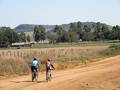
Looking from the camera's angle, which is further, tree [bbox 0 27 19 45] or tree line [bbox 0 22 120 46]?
tree line [bbox 0 22 120 46]

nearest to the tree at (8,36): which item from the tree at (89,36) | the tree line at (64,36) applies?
the tree line at (64,36)

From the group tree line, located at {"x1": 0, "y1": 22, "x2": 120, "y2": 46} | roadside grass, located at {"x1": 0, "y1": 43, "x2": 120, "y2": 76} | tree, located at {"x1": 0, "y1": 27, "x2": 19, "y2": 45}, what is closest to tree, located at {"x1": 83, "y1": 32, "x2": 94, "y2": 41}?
tree line, located at {"x1": 0, "y1": 22, "x2": 120, "y2": 46}

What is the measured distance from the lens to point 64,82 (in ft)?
82.9

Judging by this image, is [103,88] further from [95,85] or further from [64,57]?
[64,57]

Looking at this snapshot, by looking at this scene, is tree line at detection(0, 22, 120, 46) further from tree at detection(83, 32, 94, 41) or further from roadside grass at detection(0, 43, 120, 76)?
roadside grass at detection(0, 43, 120, 76)

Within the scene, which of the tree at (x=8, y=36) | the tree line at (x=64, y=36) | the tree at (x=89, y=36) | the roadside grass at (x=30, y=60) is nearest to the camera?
the roadside grass at (x=30, y=60)

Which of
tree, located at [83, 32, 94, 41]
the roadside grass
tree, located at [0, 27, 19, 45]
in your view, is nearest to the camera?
the roadside grass

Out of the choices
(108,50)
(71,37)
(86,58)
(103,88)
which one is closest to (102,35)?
(71,37)

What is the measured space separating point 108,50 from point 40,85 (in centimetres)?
3559

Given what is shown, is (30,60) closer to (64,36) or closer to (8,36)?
(8,36)

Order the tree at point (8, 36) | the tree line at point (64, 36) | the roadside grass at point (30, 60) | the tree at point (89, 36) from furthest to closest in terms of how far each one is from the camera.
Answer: the tree at point (89, 36) < the tree line at point (64, 36) < the tree at point (8, 36) < the roadside grass at point (30, 60)

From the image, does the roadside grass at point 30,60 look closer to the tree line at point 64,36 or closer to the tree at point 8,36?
the tree at point 8,36

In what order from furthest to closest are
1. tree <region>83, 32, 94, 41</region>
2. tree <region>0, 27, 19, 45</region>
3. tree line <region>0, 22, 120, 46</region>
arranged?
tree <region>83, 32, 94, 41</region>, tree line <region>0, 22, 120, 46</region>, tree <region>0, 27, 19, 45</region>

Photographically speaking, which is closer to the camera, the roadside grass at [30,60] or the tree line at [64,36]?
the roadside grass at [30,60]
